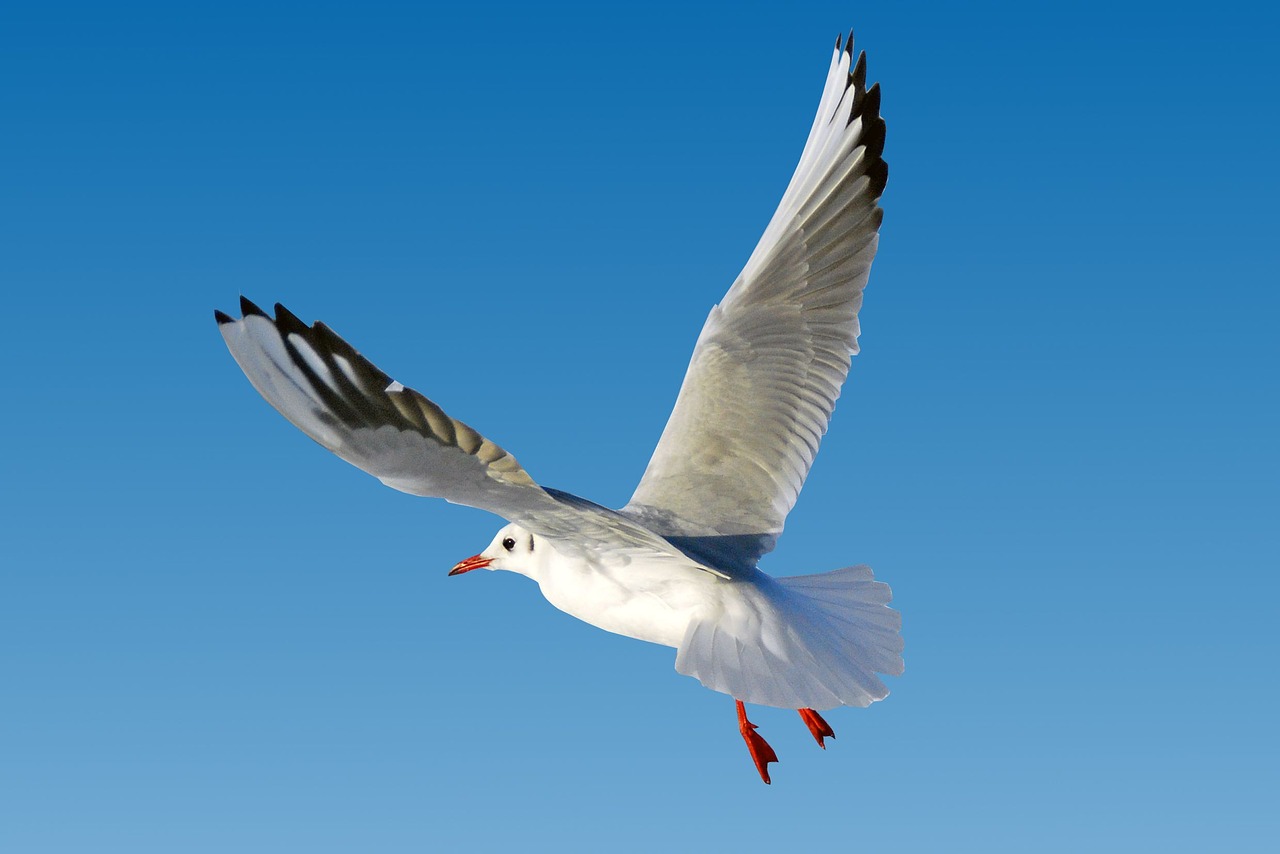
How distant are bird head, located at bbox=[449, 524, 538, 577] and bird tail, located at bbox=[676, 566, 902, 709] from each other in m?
0.79

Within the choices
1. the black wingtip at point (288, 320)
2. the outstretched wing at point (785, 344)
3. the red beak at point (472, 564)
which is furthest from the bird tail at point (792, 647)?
the black wingtip at point (288, 320)

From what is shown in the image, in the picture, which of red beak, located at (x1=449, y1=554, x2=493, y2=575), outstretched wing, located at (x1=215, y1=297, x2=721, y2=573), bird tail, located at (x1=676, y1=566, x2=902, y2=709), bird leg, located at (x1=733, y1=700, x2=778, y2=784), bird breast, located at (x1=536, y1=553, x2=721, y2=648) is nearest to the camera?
outstretched wing, located at (x1=215, y1=297, x2=721, y2=573)

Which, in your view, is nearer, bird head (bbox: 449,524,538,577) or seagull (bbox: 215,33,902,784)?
seagull (bbox: 215,33,902,784)

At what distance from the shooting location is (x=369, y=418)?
2992mm

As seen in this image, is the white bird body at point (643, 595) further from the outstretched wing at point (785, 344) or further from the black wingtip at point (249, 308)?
the black wingtip at point (249, 308)

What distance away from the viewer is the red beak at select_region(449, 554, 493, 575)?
15.2 ft

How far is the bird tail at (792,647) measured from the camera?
358 centimetres

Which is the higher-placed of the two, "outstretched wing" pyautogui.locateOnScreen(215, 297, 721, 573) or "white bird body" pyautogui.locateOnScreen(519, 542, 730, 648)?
"white bird body" pyautogui.locateOnScreen(519, 542, 730, 648)

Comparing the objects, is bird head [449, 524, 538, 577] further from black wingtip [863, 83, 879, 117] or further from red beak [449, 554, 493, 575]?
black wingtip [863, 83, 879, 117]

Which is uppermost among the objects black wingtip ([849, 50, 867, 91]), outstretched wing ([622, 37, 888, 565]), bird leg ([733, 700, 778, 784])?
black wingtip ([849, 50, 867, 91])

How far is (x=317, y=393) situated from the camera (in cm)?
301

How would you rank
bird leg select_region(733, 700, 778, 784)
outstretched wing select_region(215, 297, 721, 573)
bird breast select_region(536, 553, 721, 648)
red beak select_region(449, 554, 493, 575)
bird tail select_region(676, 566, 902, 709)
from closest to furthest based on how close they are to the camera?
outstretched wing select_region(215, 297, 721, 573) → bird tail select_region(676, 566, 902, 709) → bird breast select_region(536, 553, 721, 648) → bird leg select_region(733, 700, 778, 784) → red beak select_region(449, 554, 493, 575)

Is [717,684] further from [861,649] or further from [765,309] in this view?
[765,309]

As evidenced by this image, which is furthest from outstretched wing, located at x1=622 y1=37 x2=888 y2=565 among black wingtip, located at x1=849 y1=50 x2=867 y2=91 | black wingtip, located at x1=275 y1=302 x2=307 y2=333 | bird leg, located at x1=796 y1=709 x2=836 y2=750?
black wingtip, located at x1=275 y1=302 x2=307 y2=333
